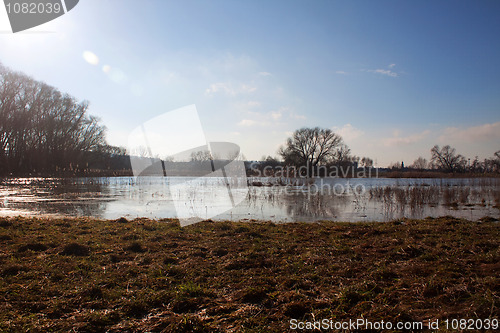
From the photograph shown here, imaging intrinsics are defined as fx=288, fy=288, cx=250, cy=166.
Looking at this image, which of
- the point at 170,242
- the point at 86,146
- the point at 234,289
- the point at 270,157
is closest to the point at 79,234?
the point at 170,242

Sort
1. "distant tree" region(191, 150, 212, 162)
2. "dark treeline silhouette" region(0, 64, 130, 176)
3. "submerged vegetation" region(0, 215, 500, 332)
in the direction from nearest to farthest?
"submerged vegetation" region(0, 215, 500, 332) → "dark treeline silhouette" region(0, 64, 130, 176) → "distant tree" region(191, 150, 212, 162)

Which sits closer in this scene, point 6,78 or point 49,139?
point 6,78

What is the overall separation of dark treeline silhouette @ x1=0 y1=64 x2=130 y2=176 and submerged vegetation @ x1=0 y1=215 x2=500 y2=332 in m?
31.8

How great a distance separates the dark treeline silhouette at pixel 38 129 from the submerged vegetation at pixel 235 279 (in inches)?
1252

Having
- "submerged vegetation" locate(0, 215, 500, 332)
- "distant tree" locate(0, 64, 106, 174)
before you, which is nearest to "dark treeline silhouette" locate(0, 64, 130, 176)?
"distant tree" locate(0, 64, 106, 174)

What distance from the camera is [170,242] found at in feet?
19.8

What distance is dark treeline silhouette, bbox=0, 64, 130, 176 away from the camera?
1423 inches

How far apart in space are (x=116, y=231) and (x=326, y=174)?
5840 cm

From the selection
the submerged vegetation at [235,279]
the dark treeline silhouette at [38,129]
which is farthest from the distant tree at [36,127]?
the submerged vegetation at [235,279]

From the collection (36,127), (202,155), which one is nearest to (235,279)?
(36,127)

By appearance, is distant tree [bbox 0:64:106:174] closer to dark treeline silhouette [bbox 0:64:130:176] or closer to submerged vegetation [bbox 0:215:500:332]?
dark treeline silhouette [bbox 0:64:130:176]

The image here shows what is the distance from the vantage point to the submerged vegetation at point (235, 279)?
2934mm

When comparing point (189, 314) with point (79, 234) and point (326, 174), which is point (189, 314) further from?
point (326, 174)

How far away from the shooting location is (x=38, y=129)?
139 feet
